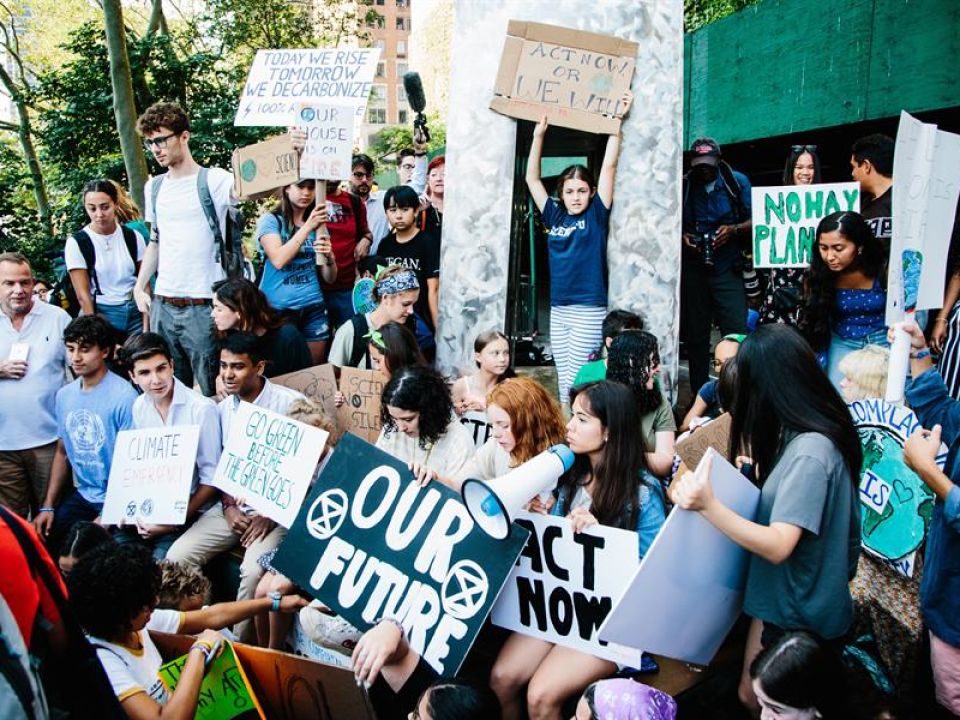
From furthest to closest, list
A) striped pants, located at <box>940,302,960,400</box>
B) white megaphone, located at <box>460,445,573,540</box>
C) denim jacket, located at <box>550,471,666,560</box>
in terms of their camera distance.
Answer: striped pants, located at <box>940,302,960,400</box>, denim jacket, located at <box>550,471,666,560</box>, white megaphone, located at <box>460,445,573,540</box>

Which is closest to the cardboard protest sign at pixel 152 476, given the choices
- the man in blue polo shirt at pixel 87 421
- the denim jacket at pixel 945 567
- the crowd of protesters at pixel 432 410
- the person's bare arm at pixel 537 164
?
the crowd of protesters at pixel 432 410

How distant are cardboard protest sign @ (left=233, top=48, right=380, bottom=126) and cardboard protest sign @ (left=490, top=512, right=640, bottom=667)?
3.36 metres

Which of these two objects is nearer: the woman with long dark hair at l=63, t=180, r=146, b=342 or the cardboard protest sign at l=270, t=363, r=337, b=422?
the cardboard protest sign at l=270, t=363, r=337, b=422

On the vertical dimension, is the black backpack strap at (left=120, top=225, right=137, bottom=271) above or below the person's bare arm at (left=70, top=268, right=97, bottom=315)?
above

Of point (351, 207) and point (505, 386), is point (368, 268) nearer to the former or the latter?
point (351, 207)

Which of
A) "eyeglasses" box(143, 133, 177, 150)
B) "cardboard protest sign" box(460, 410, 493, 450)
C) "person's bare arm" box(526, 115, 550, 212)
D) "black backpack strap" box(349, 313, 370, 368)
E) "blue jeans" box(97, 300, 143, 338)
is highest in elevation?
"eyeglasses" box(143, 133, 177, 150)

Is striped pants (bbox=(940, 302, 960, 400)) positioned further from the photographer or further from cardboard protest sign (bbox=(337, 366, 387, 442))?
cardboard protest sign (bbox=(337, 366, 387, 442))

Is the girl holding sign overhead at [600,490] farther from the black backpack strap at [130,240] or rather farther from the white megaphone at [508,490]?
the black backpack strap at [130,240]

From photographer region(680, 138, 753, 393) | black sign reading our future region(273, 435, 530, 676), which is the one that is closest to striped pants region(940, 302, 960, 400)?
photographer region(680, 138, 753, 393)

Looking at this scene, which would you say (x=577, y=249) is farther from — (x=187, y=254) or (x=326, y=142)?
(x=187, y=254)

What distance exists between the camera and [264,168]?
207 inches

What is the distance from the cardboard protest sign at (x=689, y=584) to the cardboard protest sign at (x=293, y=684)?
1.03 m

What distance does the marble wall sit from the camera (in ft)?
16.3

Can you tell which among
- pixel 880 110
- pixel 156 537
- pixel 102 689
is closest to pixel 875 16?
pixel 880 110
